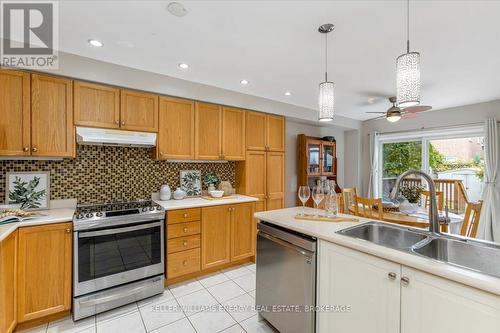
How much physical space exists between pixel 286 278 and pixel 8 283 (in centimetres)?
212

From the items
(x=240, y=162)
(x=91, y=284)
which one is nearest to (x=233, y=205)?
(x=240, y=162)

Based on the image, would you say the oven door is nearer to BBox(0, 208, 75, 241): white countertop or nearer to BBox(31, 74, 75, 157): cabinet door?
BBox(0, 208, 75, 241): white countertop

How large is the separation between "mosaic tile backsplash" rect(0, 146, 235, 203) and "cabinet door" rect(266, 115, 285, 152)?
1.45 meters

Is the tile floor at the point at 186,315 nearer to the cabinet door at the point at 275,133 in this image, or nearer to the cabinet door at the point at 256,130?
the cabinet door at the point at 256,130

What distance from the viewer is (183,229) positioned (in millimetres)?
2697

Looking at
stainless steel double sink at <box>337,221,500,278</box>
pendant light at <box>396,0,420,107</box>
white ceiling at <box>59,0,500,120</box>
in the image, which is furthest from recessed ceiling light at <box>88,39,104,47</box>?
stainless steel double sink at <box>337,221,500,278</box>

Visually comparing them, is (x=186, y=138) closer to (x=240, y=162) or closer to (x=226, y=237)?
(x=240, y=162)

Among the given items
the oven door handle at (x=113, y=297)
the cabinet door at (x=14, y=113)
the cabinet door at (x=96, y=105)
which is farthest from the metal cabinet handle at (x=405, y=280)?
the cabinet door at (x=14, y=113)

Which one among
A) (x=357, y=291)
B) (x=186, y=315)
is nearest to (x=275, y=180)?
(x=186, y=315)

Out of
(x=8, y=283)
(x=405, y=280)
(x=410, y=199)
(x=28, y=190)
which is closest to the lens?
(x=405, y=280)

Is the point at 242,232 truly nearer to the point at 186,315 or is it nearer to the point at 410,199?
the point at 186,315

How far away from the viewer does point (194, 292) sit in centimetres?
258

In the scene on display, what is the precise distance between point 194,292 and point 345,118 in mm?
4536

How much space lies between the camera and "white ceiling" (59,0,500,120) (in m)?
1.65
